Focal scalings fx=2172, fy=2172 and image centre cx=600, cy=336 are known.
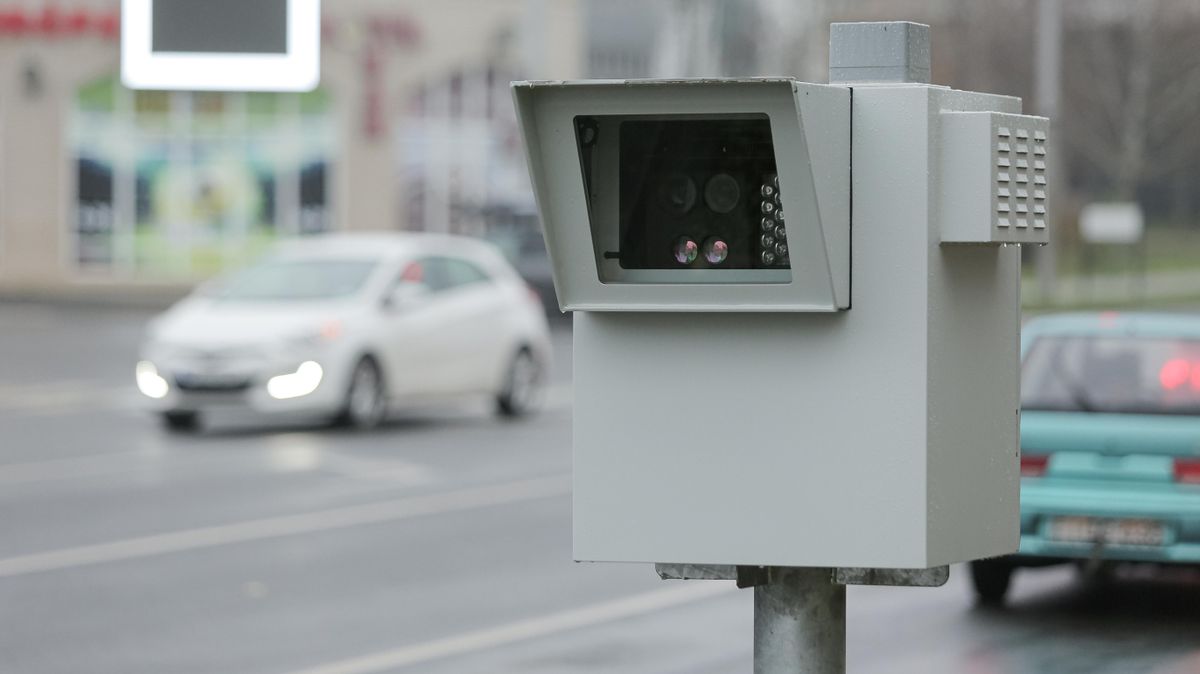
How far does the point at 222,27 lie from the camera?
13.3ft

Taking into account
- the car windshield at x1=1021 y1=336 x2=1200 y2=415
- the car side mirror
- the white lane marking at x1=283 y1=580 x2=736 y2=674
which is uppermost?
the car side mirror

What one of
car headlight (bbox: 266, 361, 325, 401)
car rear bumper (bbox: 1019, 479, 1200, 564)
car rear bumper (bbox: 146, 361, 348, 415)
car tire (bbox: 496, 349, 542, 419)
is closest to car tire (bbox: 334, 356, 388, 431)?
car rear bumper (bbox: 146, 361, 348, 415)

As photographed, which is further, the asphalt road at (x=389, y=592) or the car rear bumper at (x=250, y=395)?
the car rear bumper at (x=250, y=395)

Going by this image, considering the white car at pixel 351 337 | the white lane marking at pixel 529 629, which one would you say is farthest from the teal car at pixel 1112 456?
the white car at pixel 351 337

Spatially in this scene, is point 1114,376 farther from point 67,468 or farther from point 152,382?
point 152,382

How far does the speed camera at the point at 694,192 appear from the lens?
12.1ft

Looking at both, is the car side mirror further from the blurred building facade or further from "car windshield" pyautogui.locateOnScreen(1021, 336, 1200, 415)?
the blurred building facade

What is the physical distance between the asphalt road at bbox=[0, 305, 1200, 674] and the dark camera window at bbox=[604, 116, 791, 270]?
4.65 meters

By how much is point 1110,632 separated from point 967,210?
240 inches

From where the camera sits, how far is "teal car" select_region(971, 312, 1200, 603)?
957 centimetres

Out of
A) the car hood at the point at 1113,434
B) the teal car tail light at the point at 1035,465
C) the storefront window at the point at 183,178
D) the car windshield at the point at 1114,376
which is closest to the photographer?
the car hood at the point at 1113,434

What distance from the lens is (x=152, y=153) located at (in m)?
43.4

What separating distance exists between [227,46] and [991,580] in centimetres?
692

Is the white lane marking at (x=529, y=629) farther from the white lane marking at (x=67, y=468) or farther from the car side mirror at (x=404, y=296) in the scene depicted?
the car side mirror at (x=404, y=296)
